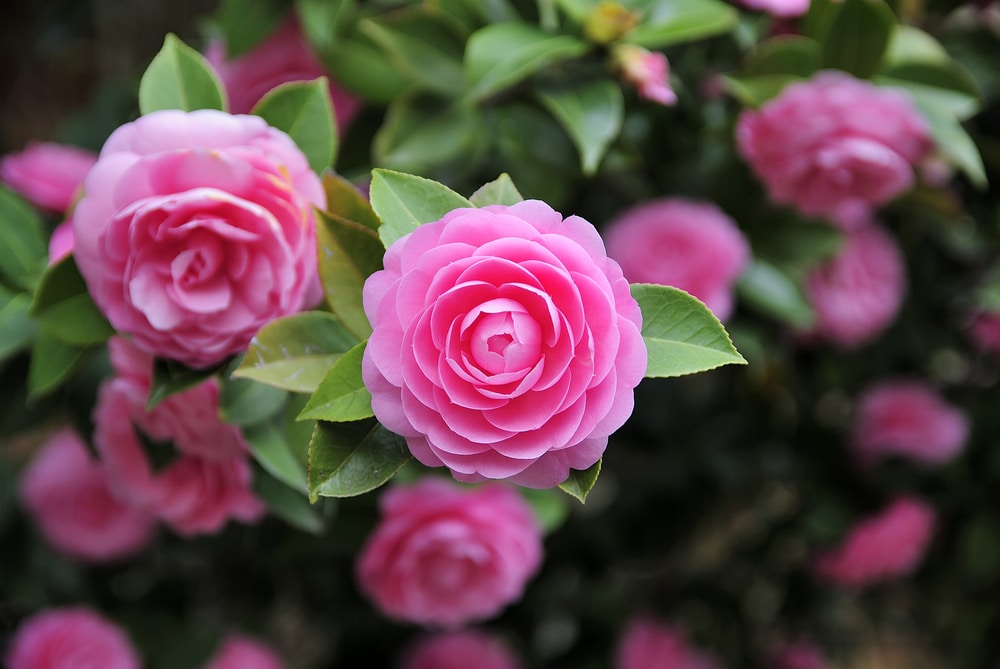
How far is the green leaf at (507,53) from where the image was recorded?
1.90 feet

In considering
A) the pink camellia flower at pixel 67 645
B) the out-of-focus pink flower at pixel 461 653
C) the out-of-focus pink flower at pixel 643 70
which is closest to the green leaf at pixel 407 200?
the out-of-focus pink flower at pixel 643 70

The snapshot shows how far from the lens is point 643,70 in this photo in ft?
1.98

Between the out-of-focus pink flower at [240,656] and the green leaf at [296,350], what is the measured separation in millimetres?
511

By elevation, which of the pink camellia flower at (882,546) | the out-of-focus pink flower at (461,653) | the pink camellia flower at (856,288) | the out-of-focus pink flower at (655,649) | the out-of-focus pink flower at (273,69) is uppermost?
the out-of-focus pink flower at (273,69)

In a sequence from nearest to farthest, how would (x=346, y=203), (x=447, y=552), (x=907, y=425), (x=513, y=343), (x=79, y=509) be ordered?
(x=513, y=343), (x=346, y=203), (x=447, y=552), (x=79, y=509), (x=907, y=425)

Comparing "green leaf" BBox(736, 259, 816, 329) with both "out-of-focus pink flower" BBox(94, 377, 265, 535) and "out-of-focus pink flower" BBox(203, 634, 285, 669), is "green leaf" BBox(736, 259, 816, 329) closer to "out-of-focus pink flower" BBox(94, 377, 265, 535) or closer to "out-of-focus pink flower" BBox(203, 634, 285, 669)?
"out-of-focus pink flower" BBox(94, 377, 265, 535)

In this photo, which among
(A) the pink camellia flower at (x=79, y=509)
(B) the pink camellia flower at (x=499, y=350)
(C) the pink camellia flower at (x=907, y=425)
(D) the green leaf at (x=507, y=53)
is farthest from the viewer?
(C) the pink camellia flower at (x=907, y=425)

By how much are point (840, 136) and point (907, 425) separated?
438mm

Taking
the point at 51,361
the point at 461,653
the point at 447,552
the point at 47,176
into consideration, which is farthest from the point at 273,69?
the point at 461,653

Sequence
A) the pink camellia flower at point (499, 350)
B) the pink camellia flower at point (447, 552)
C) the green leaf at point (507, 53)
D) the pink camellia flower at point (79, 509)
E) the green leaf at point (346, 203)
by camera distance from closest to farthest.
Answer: the pink camellia flower at point (499, 350) < the green leaf at point (346, 203) < the green leaf at point (507, 53) < the pink camellia flower at point (447, 552) < the pink camellia flower at point (79, 509)

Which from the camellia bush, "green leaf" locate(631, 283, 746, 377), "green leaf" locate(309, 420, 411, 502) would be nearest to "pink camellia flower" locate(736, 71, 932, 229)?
the camellia bush

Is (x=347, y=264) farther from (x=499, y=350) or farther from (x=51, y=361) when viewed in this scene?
(x=51, y=361)

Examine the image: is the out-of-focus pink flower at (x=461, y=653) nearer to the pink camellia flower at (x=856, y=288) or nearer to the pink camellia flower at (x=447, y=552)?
the pink camellia flower at (x=447, y=552)

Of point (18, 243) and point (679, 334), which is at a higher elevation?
point (679, 334)
